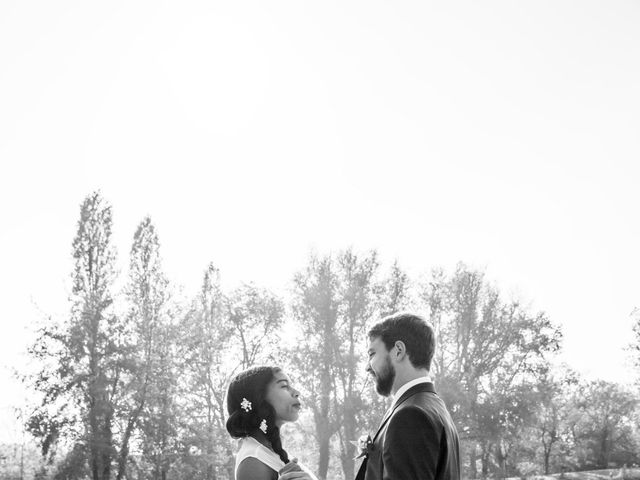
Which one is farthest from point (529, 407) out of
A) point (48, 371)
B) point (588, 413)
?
point (588, 413)

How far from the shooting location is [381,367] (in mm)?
3703

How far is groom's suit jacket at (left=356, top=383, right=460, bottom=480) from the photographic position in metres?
3.05

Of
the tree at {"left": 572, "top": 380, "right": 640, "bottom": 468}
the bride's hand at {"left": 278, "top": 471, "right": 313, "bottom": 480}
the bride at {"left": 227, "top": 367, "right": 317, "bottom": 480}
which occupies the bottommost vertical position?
the tree at {"left": 572, "top": 380, "right": 640, "bottom": 468}

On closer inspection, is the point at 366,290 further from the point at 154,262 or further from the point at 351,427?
the point at 154,262

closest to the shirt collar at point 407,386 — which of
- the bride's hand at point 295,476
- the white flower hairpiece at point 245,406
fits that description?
the bride's hand at point 295,476

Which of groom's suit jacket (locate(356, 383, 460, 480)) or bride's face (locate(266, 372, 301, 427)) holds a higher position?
bride's face (locate(266, 372, 301, 427))

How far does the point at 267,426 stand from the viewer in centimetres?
428

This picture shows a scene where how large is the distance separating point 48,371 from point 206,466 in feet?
26.5

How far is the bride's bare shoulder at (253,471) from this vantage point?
3.97 meters

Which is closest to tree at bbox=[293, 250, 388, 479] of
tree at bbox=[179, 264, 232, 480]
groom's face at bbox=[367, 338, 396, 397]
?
tree at bbox=[179, 264, 232, 480]

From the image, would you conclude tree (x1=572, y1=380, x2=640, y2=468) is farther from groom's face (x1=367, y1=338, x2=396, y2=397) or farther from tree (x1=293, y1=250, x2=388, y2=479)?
groom's face (x1=367, y1=338, x2=396, y2=397)

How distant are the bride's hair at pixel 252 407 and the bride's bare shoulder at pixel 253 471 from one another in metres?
0.22

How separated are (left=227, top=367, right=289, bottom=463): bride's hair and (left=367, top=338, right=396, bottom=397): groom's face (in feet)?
3.03

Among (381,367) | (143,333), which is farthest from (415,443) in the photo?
(143,333)
